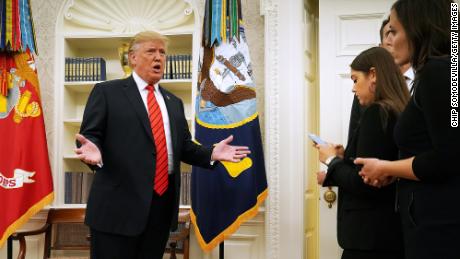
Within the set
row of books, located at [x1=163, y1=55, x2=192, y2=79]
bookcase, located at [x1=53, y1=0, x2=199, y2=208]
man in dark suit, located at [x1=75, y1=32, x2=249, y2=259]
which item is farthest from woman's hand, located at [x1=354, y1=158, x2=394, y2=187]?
row of books, located at [x1=163, y1=55, x2=192, y2=79]

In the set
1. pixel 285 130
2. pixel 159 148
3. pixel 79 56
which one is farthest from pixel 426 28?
pixel 79 56

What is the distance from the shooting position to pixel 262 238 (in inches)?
134

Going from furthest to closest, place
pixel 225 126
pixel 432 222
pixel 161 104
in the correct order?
pixel 225 126 → pixel 161 104 → pixel 432 222

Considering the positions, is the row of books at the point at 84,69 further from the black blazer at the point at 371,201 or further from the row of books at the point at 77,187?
the black blazer at the point at 371,201

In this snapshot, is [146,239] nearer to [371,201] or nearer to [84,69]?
[371,201]

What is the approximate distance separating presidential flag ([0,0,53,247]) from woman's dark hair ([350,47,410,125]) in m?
2.54

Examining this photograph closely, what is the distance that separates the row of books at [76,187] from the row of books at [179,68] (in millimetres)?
1024

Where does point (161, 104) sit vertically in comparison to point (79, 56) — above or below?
below

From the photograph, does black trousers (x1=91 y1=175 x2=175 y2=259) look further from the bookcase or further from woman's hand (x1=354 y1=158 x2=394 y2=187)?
the bookcase

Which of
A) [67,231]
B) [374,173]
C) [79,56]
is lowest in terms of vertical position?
[67,231]

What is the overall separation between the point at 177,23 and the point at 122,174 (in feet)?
6.55

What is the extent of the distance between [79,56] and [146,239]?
234 cm

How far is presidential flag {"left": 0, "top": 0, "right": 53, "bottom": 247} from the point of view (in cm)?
319

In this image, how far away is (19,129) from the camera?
325 centimetres
